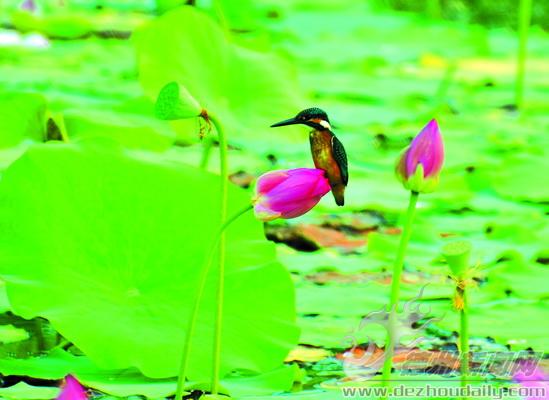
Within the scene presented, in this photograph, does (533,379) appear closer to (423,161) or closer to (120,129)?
(423,161)

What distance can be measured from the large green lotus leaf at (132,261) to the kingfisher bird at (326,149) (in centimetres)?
24

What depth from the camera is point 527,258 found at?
167 cm

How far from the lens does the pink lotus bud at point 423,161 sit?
1.10 m

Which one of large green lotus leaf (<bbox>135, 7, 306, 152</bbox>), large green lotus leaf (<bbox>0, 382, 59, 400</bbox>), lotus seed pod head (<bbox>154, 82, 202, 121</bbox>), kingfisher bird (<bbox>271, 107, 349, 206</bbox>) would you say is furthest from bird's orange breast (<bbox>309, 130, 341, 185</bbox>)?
large green lotus leaf (<bbox>135, 7, 306, 152</bbox>)

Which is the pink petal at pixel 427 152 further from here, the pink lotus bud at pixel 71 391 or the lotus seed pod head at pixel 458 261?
the pink lotus bud at pixel 71 391

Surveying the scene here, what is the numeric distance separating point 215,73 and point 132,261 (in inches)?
20.0

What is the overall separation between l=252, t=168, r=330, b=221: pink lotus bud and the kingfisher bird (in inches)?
1.1

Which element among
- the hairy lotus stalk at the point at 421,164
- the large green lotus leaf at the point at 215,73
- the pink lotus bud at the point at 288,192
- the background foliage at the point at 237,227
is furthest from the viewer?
the large green lotus leaf at the point at 215,73

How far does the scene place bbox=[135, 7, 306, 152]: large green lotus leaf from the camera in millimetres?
1625

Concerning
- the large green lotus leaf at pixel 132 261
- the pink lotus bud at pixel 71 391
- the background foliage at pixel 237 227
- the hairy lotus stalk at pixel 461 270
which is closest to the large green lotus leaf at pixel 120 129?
the background foliage at pixel 237 227

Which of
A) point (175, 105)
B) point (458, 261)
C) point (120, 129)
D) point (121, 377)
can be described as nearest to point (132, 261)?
point (121, 377)

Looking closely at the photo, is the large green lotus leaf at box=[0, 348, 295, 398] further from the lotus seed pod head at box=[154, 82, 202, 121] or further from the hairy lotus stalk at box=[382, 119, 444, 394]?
the lotus seed pod head at box=[154, 82, 202, 121]

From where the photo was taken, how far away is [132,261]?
1229 millimetres

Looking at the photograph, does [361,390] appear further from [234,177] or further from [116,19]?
[116,19]
